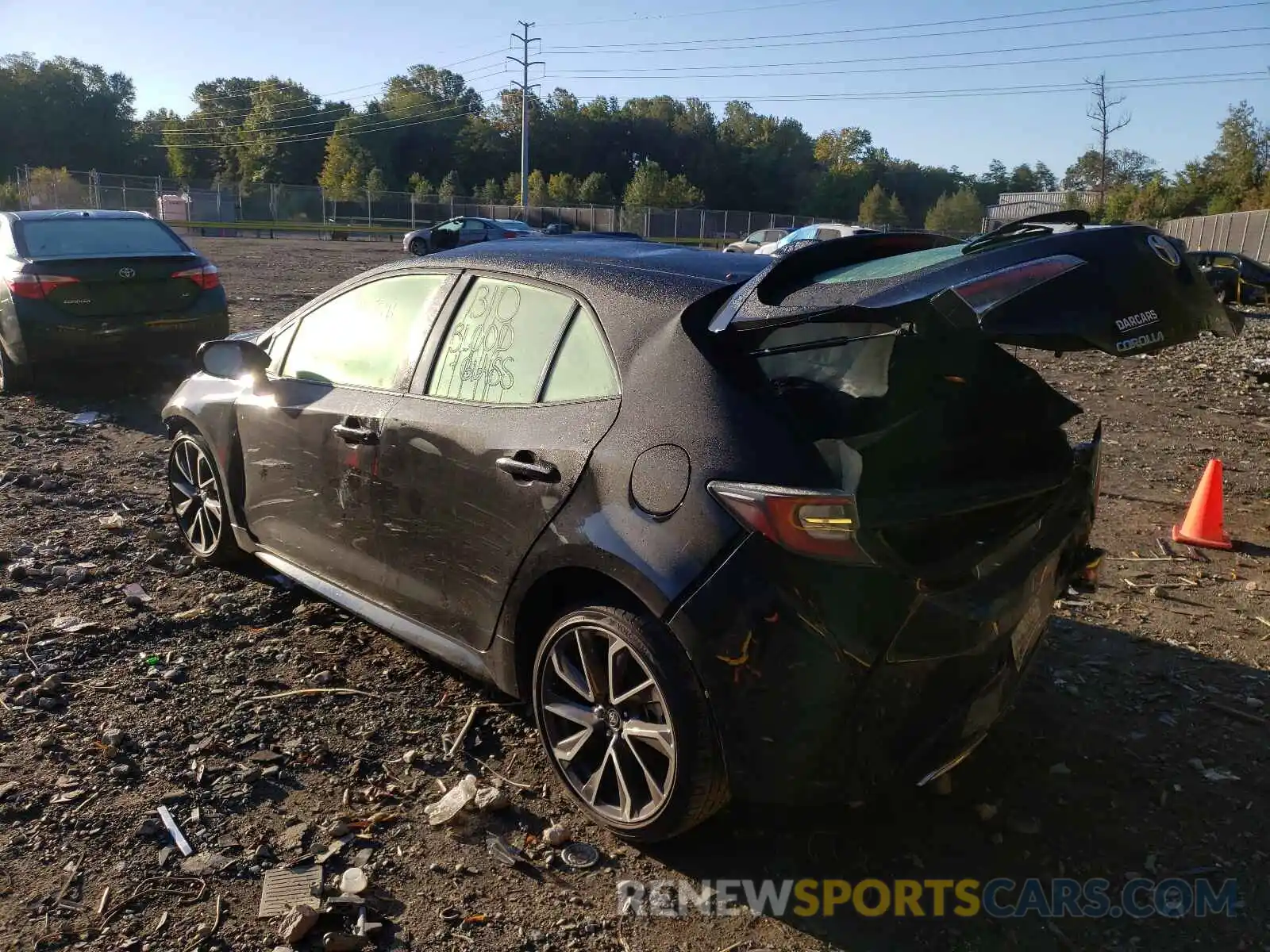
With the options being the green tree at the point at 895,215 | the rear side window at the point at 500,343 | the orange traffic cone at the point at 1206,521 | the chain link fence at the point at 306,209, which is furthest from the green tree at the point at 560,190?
the rear side window at the point at 500,343

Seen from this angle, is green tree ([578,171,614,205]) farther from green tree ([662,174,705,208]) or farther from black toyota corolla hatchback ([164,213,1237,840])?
black toyota corolla hatchback ([164,213,1237,840])


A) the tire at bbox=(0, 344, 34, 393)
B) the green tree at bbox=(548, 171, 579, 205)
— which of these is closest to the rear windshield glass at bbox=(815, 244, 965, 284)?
the tire at bbox=(0, 344, 34, 393)

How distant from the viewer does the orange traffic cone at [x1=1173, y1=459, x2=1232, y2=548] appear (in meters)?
5.64

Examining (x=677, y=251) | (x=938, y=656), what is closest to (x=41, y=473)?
(x=677, y=251)

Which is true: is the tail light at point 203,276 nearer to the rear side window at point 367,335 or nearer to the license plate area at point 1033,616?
the rear side window at point 367,335

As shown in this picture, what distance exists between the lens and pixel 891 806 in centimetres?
326

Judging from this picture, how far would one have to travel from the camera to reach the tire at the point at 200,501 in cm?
507

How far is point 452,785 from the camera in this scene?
3.39 meters

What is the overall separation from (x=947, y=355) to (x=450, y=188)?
2925 inches

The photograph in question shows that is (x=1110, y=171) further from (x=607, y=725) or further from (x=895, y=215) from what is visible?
(x=607, y=725)

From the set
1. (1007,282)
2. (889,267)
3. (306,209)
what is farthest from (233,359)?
(306,209)

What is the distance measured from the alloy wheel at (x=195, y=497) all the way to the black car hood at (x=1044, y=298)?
11.0 feet

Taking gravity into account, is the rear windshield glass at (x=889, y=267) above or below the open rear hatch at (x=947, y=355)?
above

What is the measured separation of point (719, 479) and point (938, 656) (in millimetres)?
752
